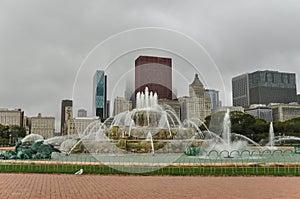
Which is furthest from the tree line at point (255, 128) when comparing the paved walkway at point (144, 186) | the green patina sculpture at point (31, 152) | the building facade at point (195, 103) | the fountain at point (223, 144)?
the paved walkway at point (144, 186)

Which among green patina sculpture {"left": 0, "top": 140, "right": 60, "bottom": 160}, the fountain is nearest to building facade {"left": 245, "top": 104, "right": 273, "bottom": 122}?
the fountain

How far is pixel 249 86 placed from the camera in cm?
17100

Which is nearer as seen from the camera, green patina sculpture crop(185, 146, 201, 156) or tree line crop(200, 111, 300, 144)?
green patina sculpture crop(185, 146, 201, 156)

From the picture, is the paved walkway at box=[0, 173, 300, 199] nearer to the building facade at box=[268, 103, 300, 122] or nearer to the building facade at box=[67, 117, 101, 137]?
the building facade at box=[67, 117, 101, 137]

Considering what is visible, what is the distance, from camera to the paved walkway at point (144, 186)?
35.5 feet

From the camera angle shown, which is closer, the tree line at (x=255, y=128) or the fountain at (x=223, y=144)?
the fountain at (x=223, y=144)

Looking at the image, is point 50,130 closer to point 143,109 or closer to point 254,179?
point 143,109

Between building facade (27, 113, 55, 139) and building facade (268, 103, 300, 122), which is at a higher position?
building facade (268, 103, 300, 122)

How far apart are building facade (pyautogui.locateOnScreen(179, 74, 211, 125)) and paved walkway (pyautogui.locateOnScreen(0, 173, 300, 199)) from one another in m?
3.99

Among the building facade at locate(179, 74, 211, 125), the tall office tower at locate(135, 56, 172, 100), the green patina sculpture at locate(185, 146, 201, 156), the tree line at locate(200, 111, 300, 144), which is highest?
the tall office tower at locate(135, 56, 172, 100)

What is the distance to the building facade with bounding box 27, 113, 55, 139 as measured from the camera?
492 ft

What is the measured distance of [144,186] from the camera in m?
12.6

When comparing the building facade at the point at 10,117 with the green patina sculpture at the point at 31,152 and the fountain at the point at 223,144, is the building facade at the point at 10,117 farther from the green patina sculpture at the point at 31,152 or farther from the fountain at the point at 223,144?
the green patina sculpture at the point at 31,152

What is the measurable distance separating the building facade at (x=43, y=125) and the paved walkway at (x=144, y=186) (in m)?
140
